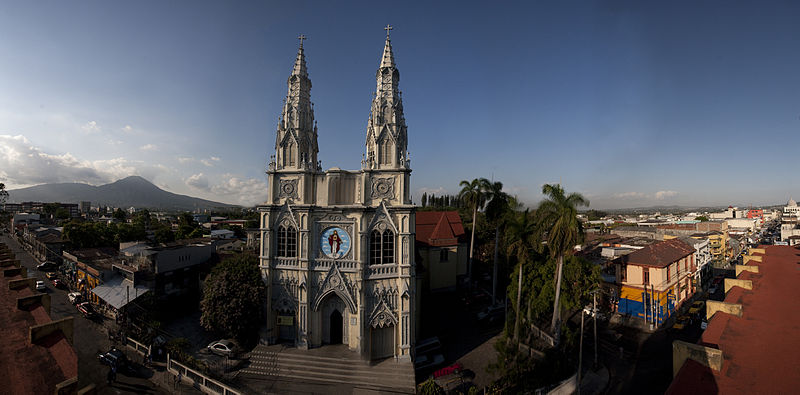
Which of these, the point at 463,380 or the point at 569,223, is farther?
the point at 569,223

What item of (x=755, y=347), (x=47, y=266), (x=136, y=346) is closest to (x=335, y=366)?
(x=136, y=346)

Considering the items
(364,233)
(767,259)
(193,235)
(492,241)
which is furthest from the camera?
(193,235)

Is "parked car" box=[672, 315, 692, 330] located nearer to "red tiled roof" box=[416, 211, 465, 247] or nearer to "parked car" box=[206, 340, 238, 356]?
"red tiled roof" box=[416, 211, 465, 247]

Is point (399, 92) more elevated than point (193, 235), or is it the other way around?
point (399, 92)

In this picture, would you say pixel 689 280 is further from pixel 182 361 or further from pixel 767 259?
pixel 182 361

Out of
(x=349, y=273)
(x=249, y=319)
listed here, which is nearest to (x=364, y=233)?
(x=349, y=273)
